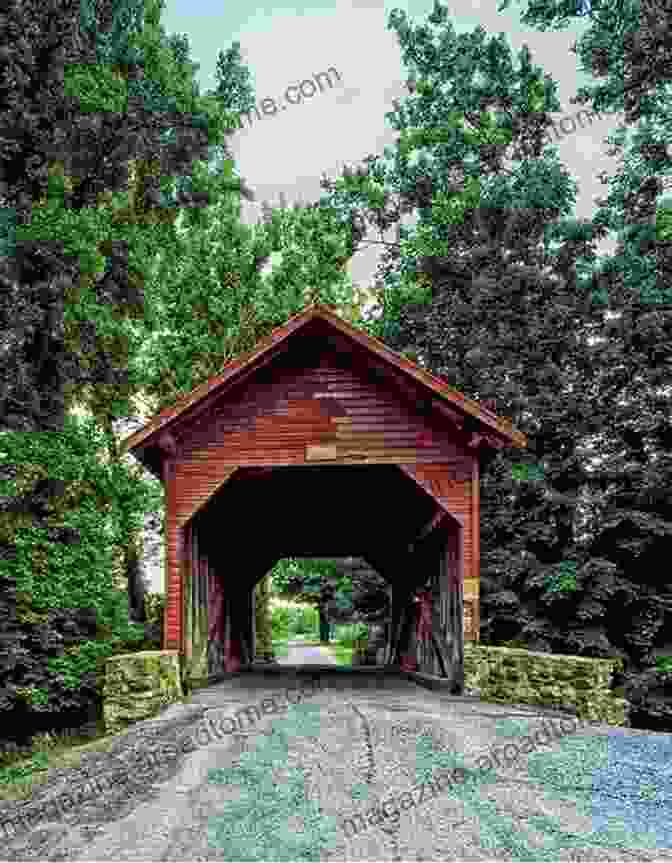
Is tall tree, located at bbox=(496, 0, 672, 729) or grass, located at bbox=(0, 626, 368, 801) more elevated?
tall tree, located at bbox=(496, 0, 672, 729)

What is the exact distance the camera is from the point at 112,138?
15.8 meters

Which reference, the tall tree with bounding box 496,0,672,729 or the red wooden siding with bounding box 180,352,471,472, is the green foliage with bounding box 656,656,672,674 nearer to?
the tall tree with bounding box 496,0,672,729

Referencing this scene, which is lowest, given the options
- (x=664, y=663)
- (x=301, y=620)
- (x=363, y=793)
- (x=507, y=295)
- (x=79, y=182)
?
(x=301, y=620)

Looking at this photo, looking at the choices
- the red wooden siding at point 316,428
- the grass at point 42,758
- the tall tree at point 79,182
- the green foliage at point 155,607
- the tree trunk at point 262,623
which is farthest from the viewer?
the tree trunk at point 262,623

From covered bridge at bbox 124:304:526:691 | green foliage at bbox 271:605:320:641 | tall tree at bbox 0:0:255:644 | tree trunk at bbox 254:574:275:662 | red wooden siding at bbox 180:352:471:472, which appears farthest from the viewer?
green foliage at bbox 271:605:320:641

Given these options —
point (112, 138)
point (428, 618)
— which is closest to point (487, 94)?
point (112, 138)

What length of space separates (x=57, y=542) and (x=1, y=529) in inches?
30.1


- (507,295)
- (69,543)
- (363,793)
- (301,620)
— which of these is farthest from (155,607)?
(301,620)

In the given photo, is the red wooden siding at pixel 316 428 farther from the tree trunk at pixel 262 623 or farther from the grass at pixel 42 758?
the tree trunk at pixel 262 623

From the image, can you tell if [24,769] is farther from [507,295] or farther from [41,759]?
[507,295]

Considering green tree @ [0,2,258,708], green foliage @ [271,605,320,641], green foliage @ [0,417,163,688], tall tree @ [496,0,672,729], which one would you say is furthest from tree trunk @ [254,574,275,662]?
green foliage @ [271,605,320,641]

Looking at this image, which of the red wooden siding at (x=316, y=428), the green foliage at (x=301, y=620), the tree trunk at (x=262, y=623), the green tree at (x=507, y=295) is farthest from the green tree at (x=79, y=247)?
the green foliage at (x=301, y=620)

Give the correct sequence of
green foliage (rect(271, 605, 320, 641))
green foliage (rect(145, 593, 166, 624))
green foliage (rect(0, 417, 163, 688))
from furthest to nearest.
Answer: green foliage (rect(271, 605, 320, 641)) < green foliage (rect(145, 593, 166, 624)) < green foliage (rect(0, 417, 163, 688))

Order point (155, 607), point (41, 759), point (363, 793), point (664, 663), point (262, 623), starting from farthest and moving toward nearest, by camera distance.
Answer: point (262, 623) → point (155, 607) → point (664, 663) → point (41, 759) → point (363, 793)
